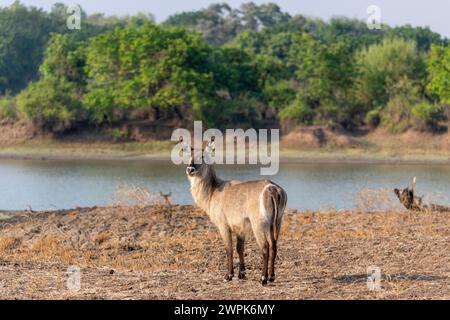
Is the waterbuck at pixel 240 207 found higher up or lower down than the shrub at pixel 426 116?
higher up

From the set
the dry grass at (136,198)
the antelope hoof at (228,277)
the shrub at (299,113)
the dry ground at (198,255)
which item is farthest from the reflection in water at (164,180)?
the antelope hoof at (228,277)

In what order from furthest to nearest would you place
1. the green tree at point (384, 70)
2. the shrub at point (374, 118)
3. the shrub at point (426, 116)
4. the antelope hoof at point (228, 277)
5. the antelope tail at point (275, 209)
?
the green tree at point (384, 70)
the shrub at point (374, 118)
the shrub at point (426, 116)
the antelope hoof at point (228, 277)
the antelope tail at point (275, 209)

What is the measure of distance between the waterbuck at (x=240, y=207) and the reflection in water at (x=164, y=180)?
420 inches

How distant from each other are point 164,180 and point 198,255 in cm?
1874

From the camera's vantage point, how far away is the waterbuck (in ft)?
28.9

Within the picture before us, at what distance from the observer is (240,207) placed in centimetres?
914

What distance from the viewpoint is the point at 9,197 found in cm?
2456

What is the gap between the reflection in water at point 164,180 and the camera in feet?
76.7

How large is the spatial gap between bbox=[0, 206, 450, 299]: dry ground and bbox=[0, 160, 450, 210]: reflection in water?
6570mm

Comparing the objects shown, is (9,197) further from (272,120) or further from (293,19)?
(293,19)

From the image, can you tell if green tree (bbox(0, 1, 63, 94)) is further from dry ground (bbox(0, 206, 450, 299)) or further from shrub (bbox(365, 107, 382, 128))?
dry ground (bbox(0, 206, 450, 299))

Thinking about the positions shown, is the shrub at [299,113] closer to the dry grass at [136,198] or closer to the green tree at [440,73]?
the green tree at [440,73]
